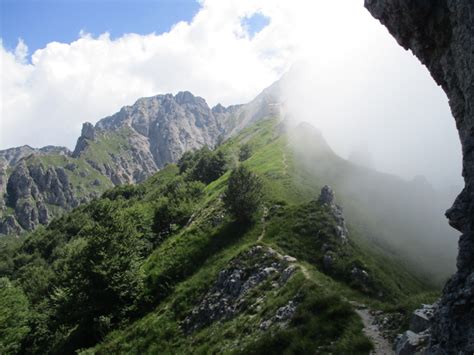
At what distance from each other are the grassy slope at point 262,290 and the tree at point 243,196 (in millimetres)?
1879

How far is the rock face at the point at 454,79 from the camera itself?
408 inches

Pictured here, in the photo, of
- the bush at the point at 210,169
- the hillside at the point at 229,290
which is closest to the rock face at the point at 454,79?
the hillside at the point at 229,290

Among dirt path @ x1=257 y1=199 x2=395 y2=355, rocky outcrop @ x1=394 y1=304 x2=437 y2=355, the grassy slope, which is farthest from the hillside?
rocky outcrop @ x1=394 y1=304 x2=437 y2=355

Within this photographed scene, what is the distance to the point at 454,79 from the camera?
45.1 feet

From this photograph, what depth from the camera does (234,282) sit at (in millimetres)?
34656

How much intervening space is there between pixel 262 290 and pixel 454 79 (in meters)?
23.1

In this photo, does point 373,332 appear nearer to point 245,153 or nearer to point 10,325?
point 10,325

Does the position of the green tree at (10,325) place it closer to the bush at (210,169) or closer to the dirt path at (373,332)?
the dirt path at (373,332)

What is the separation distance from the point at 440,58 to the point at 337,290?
1769 centimetres

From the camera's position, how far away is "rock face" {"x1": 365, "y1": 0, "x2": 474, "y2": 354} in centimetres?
1037

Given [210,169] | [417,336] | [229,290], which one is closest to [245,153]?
[210,169]

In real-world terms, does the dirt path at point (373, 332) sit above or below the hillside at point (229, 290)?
below

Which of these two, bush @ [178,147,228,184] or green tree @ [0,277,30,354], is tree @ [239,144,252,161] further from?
green tree @ [0,277,30,354]

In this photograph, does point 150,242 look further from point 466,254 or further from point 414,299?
point 466,254
